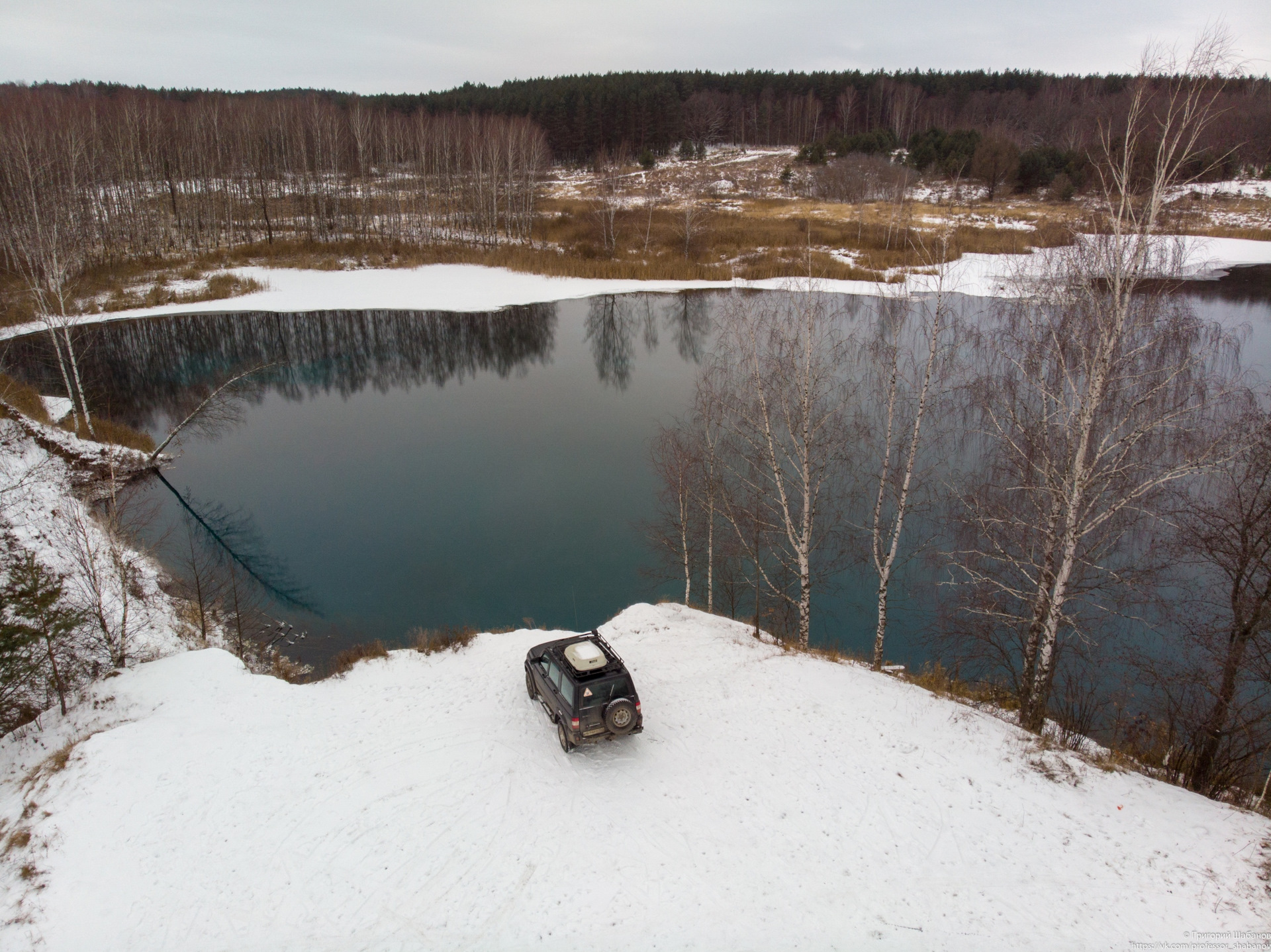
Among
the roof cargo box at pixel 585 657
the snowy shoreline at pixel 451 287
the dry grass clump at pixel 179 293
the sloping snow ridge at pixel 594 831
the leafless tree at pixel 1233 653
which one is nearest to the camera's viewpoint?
the sloping snow ridge at pixel 594 831

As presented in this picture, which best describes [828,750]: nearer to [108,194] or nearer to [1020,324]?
[1020,324]

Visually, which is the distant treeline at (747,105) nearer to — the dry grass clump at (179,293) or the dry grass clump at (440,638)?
the dry grass clump at (179,293)

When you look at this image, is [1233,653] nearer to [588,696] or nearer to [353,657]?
[588,696]

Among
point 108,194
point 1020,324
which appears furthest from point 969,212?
point 108,194

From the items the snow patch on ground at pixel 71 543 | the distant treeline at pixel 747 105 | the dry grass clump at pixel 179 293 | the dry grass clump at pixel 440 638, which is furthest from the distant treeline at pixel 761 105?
the dry grass clump at pixel 440 638

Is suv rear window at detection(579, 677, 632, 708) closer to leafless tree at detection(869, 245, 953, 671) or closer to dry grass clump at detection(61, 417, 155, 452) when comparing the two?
leafless tree at detection(869, 245, 953, 671)

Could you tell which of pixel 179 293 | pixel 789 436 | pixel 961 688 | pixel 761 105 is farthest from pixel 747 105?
pixel 961 688
